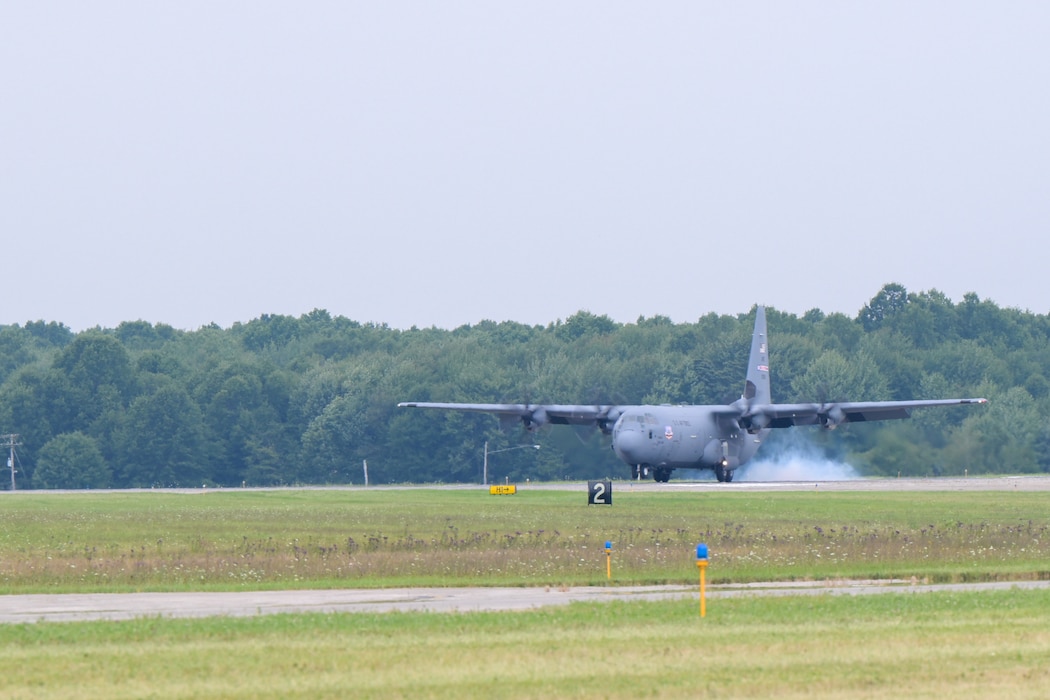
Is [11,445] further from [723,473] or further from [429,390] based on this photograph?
[723,473]

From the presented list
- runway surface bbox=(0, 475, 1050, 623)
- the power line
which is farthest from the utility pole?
runway surface bbox=(0, 475, 1050, 623)

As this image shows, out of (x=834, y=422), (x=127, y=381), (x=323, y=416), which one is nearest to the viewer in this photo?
(x=834, y=422)

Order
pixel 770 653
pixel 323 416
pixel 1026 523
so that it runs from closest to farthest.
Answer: pixel 770 653, pixel 1026 523, pixel 323 416

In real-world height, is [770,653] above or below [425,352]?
below

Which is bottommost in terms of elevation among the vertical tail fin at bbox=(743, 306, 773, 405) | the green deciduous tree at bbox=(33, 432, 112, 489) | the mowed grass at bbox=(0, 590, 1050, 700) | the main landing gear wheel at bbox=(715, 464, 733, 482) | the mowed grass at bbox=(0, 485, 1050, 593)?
the mowed grass at bbox=(0, 590, 1050, 700)

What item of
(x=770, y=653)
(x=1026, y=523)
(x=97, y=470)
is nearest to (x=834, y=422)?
(x=1026, y=523)

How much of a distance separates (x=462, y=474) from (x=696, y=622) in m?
94.0

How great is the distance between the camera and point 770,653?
59.7 ft

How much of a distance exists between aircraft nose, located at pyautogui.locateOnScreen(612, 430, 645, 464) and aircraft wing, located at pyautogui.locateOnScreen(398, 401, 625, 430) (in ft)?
21.0

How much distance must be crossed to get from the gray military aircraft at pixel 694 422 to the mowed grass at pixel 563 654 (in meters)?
44.3

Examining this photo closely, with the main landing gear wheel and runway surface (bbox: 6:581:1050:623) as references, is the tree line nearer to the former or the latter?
the main landing gear wheel

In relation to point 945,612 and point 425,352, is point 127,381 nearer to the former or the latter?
point 425,352

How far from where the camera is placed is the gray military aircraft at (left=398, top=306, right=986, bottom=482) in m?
67.4

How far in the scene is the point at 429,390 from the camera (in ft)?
382
